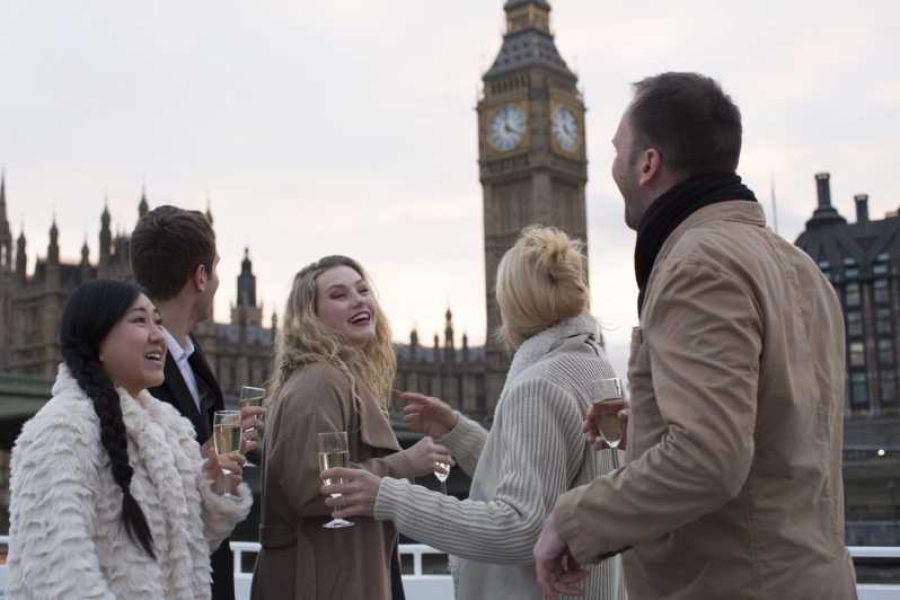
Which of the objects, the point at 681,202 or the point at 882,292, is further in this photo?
the point at 882,292

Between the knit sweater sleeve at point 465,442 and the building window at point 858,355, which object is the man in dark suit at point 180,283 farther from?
the building window at point 858,355

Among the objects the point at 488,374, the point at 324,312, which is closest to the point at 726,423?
the point at 324,312

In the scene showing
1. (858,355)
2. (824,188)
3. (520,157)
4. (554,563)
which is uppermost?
(520,157)

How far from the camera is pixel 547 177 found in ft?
188

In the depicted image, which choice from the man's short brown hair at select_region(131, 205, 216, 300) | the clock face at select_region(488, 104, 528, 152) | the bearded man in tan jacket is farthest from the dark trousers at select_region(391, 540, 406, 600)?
the clock face at select_region(488, 104, 528, 152)

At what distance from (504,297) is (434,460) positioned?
1.34 feet

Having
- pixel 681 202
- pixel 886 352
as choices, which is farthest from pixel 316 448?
pixel 886 352

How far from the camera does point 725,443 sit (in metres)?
1.77

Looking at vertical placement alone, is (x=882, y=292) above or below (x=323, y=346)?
above

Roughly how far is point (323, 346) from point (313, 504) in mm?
421

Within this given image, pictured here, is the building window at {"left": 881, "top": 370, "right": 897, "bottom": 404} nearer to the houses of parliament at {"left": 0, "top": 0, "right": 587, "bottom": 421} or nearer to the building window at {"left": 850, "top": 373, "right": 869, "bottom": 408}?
the building window at {"left": 850, "top": 373, "right": 869, "bottom": 408}

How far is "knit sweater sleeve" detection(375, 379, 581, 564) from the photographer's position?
2312mm

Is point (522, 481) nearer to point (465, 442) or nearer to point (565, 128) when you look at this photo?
point (465, 442)

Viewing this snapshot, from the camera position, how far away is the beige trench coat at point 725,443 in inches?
70.3
